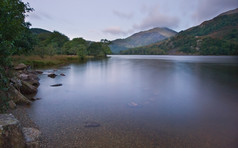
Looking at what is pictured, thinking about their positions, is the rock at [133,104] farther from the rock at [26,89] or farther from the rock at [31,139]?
the rock at [26,89]

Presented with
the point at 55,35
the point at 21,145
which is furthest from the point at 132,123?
the point at 55,35

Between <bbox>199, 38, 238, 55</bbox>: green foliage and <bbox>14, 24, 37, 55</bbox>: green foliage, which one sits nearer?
<bbox>14, 24, 37, 55</bbox>: green foliage

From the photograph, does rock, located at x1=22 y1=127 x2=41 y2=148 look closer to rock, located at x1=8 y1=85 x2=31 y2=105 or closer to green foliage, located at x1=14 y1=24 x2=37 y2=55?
rock, located at x1=8 y1=85 x2=31 y2=105

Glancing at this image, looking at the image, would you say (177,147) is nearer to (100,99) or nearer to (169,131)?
(169,131)

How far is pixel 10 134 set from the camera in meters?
4.14

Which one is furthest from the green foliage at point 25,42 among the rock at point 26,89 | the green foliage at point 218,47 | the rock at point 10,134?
the green foliage at point 218,47

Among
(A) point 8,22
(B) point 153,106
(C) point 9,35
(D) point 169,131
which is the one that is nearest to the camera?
(A) point 8,22

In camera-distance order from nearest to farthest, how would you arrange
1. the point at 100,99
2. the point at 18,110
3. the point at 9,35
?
the point at 9,35 < the point at 18,110 < the point at 100,99

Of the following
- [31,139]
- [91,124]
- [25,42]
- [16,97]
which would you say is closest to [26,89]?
[16,97]

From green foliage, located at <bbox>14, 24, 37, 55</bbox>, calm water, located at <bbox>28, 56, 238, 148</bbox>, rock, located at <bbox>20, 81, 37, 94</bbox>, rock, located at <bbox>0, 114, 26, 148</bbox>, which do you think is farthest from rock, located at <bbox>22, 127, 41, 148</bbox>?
green foliage, located at <bbox>14, 24, 37, 55</bbox>

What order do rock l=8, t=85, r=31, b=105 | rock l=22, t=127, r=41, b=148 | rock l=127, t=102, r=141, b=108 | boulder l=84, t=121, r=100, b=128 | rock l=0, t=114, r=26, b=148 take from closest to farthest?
1. rock l=0, t=114, r=26, b=148
2. rock l=22, t=127, r=41, b=148
3. boulder l=84, t=121, r=100, b=128
4. rock l=8, t=85, r=31, b=105
5. rock l=127, t=102, r=141, b=108

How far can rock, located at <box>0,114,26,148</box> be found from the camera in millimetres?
3920

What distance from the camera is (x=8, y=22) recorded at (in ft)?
19.3

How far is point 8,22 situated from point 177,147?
9.37 m
